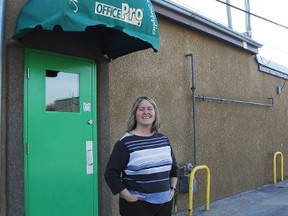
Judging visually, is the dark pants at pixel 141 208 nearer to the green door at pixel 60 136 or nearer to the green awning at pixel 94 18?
the green door at pixel 60 136

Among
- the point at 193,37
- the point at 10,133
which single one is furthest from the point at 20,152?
the point at 193,37

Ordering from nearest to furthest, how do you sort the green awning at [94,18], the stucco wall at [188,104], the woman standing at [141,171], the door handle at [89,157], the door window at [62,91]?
the woman standing at [141,171] < the green awning at [94,18] < the stucco wall at [188,104] < the door window at [62,91] < the door handle at [89,157]

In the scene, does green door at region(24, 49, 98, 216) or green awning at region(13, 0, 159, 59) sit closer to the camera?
green awning at region(13, 0, 159, 59)

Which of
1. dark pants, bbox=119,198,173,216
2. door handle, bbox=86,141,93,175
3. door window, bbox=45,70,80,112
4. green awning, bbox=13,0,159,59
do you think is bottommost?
dark pants, bbox=119,198,173,216

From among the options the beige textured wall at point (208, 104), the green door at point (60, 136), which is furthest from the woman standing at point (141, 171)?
the beige textured wall at point (208, 104)

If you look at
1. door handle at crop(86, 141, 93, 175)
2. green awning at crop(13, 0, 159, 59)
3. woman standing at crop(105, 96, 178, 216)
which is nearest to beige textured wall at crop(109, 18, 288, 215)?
door handle at crop(86, 141, 93, 175)

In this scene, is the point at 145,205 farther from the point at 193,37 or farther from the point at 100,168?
the point at 193,37

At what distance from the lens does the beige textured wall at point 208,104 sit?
6102 millimetres

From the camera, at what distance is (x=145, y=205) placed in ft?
10.7

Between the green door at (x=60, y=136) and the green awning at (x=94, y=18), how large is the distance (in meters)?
0.50

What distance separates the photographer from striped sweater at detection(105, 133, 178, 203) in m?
3.24

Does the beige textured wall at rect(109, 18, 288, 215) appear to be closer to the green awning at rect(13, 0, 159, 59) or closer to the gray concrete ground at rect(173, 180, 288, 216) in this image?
the gray concrete ground at rect(173, 180, 288, 216)

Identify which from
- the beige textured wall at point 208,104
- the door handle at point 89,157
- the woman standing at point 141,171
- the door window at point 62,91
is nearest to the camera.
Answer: the woman standing at point 141,171

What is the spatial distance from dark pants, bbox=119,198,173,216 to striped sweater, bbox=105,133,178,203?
5 centimetres
